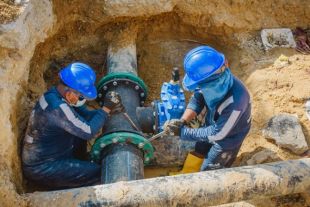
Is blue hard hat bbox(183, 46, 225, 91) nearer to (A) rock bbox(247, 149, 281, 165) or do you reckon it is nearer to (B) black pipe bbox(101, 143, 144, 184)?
(B) black pipe bbox(101, 143, 144, 184)

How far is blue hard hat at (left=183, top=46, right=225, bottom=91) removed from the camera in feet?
12.8

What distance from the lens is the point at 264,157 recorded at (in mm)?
4738

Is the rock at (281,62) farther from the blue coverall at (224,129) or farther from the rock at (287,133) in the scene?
the blue coverall at (224,129)

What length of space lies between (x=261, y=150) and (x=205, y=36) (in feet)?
7.69

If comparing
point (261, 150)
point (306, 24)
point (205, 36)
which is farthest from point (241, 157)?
point (306, 24)

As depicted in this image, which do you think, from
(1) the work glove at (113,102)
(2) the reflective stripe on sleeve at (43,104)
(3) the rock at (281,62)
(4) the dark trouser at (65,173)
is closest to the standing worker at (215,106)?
(1) the work glove at (113,102)

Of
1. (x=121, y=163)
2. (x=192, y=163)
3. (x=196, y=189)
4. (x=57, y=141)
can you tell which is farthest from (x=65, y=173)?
(x=196, y=189)

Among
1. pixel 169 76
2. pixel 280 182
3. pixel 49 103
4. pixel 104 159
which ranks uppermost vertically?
pixel 169 76

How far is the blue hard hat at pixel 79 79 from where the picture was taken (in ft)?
13.4

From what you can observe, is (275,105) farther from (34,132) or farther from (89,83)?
(34,132)

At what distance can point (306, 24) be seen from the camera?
21.7ft

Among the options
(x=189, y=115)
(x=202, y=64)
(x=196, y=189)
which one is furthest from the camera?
(x=189, y=115)

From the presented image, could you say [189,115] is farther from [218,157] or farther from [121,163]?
[121,163]

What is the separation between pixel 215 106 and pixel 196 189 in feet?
3.16
